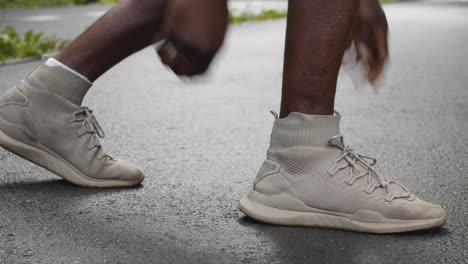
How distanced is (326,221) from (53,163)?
87 cm

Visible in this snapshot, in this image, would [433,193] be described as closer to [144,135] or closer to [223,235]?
[223,235]

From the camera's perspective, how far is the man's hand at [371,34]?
1.96 m

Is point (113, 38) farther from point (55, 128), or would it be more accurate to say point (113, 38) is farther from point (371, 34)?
point (371, 34)

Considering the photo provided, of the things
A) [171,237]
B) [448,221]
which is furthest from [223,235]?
[448,221]

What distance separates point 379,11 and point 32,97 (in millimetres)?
1072

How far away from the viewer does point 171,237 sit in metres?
1.70

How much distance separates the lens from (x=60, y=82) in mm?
→ 2055

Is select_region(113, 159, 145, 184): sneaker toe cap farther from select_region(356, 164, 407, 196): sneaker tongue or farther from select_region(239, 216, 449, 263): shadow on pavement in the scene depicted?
select_region(356, 164, 407, 196): sneaker tongue

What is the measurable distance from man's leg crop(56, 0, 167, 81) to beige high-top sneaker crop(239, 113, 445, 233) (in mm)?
495

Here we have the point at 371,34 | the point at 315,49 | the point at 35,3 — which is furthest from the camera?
the point at 35,3

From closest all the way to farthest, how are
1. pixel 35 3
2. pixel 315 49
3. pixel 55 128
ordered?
pixel 315 49 → pixel 55 128 → pixel 35 3

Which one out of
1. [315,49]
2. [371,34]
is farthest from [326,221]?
[371,34]

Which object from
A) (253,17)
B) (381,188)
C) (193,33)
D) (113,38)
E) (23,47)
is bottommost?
(253,17)

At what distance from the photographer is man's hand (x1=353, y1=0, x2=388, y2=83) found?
1963 millimetres
